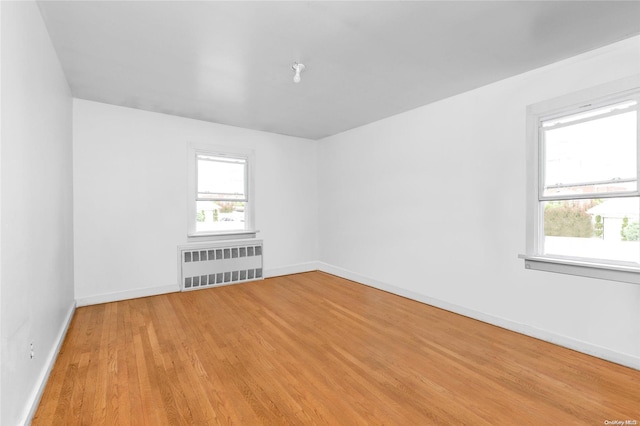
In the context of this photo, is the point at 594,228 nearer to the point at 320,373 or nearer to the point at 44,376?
the point at 320,373

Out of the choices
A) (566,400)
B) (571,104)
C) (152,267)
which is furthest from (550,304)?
(152,267)

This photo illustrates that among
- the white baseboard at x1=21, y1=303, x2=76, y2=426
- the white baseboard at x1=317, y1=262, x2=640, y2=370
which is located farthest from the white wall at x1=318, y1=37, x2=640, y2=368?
the white baseboard at x1=21, y1=303, x2=76, y2=426

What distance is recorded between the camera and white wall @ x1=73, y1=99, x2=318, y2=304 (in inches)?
155

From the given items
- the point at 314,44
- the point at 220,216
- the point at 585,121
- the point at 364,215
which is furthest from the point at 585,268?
the point at 220,216

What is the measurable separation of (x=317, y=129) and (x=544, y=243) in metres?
3.76

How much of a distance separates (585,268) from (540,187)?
0.83 metres

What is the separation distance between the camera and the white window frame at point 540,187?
2422 mm

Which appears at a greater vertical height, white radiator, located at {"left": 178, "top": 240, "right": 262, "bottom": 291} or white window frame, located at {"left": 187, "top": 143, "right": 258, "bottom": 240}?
white window frame, located at {"left": 187, "top": 143, "right": 258, "bottom": 240}

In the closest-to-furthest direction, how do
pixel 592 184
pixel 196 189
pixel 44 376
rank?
pixel 44 376, pixel 592 184, pixel 196 189

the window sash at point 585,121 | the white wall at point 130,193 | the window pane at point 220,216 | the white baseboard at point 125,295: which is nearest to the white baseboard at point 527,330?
the window sash at point 585,121

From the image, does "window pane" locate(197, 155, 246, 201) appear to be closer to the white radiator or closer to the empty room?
the empty room

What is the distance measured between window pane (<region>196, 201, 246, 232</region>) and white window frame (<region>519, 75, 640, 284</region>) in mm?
4179

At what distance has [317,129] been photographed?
5352 millimetres

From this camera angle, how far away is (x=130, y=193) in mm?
4250
